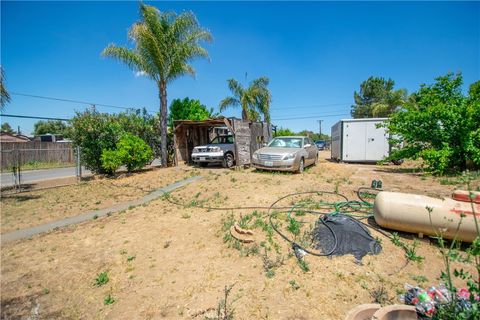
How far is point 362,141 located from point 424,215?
497 inches

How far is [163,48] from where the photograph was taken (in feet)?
40.9

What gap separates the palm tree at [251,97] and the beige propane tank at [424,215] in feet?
63.2

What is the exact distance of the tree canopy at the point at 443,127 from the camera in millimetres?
9133

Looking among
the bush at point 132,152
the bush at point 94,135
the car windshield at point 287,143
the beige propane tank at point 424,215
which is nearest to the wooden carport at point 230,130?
the bush at point 132,152

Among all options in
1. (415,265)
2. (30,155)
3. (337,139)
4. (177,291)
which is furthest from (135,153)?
(30,155)

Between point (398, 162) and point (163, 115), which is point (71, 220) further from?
point (398, 162)

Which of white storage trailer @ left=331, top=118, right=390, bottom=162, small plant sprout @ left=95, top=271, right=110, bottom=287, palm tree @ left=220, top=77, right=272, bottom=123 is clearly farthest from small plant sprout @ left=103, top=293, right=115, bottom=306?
palm tree @ left=220, top=77, right=272, bottom=123

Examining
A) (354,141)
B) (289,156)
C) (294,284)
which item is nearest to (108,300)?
(294,284)

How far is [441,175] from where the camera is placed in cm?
948

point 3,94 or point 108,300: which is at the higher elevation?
point 3,94

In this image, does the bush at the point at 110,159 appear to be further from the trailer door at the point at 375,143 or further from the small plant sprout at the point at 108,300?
the trailer door at the point at 375,143

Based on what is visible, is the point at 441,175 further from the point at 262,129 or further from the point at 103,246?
the point at 103,246

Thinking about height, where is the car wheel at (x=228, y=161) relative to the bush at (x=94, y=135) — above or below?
below

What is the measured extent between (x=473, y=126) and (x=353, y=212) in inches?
312
